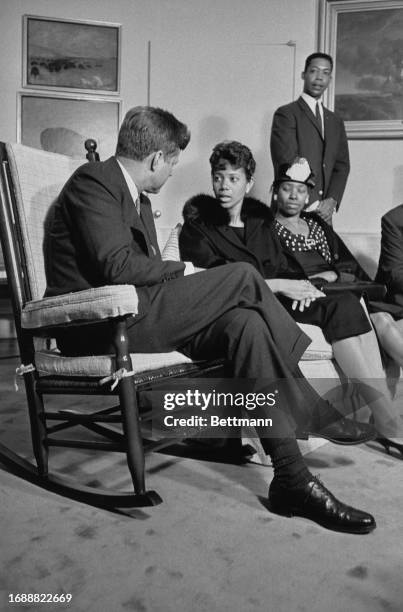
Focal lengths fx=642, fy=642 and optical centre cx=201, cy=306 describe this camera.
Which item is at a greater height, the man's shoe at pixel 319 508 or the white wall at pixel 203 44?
the white wall at pixel 203 44

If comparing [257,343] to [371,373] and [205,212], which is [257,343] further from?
[205,212]

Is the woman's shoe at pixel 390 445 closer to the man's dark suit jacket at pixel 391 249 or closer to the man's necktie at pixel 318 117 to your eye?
the man's dark suit jacket at pixel 391 249

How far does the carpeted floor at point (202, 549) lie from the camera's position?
1444mm

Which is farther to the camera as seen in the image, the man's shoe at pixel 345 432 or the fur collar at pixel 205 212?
the fur collar at pixel 205 212

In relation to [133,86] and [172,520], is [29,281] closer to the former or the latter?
[172,520]

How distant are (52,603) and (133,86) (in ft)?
15.6

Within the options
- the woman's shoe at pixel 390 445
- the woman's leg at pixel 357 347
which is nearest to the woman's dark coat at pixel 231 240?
the woman's leg at pixel 357 347

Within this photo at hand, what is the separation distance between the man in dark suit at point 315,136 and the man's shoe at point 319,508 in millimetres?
2687

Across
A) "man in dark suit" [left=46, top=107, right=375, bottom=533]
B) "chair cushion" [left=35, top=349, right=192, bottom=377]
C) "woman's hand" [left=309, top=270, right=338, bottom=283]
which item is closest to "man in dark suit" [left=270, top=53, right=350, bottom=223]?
"woman's hand" [left=309, top=270, right=338, bottom=283]

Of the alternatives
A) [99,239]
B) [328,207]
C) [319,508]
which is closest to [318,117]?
[328,207]

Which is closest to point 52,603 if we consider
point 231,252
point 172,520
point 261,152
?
point 172,520

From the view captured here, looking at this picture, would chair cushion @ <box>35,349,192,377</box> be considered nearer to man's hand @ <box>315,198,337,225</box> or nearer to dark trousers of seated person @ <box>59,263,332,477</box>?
dark trousers of seated person @ <box>59,263,332,477</box>

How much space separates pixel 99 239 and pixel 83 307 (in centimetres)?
24

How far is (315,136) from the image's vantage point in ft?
14.7
